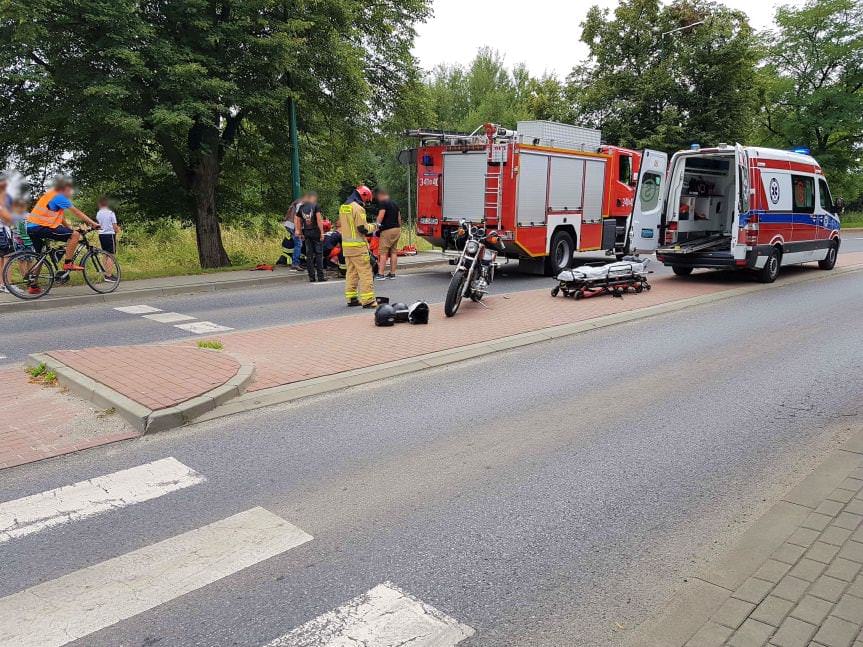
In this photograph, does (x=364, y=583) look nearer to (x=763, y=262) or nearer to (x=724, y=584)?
(x=724, y=584)

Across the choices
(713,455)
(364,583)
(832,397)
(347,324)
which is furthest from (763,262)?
(364,583)

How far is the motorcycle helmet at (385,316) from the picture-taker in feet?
29.3

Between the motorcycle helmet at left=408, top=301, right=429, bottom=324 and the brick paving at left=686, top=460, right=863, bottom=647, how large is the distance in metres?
6.15

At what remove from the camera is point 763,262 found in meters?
13.2

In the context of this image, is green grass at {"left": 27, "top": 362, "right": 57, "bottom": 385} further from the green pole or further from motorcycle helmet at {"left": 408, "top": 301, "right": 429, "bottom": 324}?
the green pole

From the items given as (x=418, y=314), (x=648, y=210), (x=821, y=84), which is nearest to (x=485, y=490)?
(x=418, y=314)

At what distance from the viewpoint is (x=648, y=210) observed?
13.9m

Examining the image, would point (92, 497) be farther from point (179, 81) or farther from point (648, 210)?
point (648, 210)

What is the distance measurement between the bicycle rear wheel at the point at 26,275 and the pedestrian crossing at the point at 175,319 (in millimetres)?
1453

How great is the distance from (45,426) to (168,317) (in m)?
5.36

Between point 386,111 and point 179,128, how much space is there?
7.75 m

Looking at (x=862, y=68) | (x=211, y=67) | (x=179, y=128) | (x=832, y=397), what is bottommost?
(x=832, y=397)

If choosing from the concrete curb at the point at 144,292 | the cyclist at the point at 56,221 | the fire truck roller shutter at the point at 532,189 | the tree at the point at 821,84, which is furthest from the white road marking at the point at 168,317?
the tree at the point at 821,84

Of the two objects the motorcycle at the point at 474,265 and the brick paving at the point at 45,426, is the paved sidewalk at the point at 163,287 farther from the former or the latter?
the brick paving at the point at 45,426
